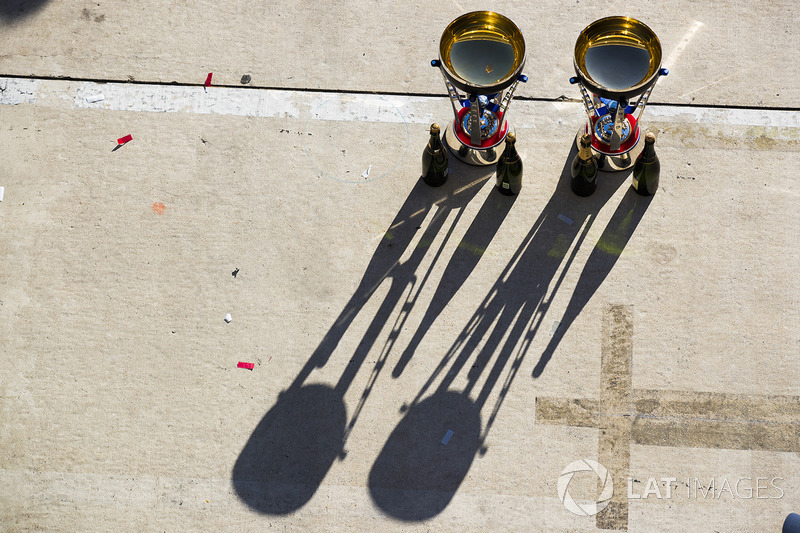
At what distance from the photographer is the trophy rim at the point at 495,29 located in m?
5.56

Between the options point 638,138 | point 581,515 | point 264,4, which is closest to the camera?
point 581,515

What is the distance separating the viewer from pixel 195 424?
6.19m

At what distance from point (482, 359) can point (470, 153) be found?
206 cm

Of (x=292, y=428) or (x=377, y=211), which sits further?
(x=377, y=211)

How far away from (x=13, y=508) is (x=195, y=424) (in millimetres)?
1804

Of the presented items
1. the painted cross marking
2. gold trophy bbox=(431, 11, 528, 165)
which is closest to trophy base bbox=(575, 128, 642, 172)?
gold trophy bbox=(431, 11, 528, 165)

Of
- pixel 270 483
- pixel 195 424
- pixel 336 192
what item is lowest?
pixel 270 483

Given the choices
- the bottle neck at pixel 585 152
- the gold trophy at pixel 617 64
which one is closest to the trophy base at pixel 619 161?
the gold trophy at pixel 617 64

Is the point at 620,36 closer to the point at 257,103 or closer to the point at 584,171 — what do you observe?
the point at 584,171

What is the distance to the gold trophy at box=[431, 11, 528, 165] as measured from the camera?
564 cm

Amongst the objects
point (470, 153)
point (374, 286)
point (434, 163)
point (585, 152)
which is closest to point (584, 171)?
point (585, 152)

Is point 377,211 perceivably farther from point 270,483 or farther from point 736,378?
point 736,378

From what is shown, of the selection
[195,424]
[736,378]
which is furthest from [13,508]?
[736,378]

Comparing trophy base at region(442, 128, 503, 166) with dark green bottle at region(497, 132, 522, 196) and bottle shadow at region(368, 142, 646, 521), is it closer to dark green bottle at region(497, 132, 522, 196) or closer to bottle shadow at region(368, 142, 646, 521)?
dark green bottle at region(497, 132, 522, 196)
